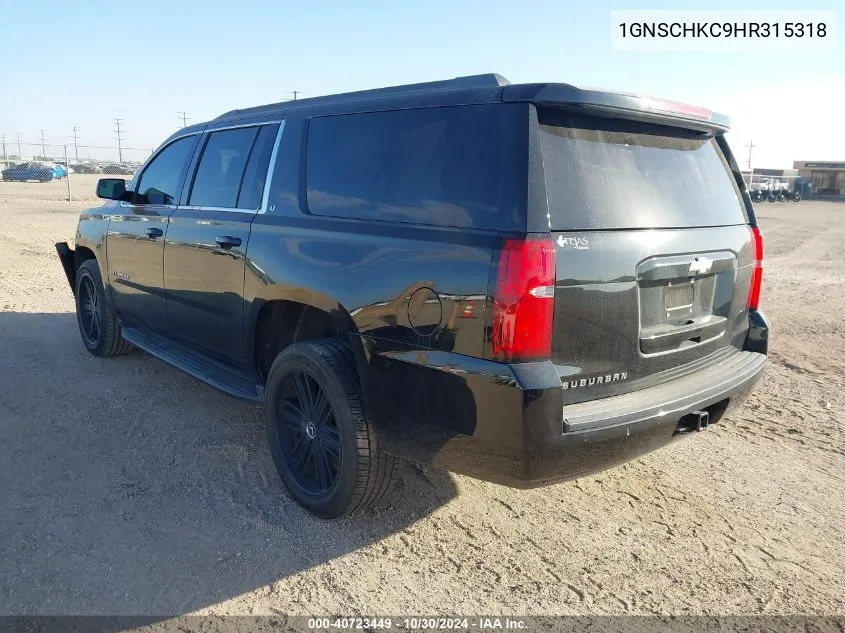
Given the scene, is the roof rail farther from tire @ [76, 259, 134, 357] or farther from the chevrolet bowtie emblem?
tire @ [76, 259, 134, 357]

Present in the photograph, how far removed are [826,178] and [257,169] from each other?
253ft

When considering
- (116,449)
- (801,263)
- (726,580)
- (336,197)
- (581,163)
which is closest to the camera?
(581,163)

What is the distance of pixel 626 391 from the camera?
9.11 feet

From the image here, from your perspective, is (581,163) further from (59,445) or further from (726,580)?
(59,445)

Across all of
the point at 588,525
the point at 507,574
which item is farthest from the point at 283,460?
the point at 588,525

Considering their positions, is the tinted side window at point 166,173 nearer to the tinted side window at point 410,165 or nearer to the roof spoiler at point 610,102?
the tinted side window at point 410,165

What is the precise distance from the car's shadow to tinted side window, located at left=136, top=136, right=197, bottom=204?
144 centimetres

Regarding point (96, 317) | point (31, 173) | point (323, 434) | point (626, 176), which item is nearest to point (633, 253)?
point (626, 176)

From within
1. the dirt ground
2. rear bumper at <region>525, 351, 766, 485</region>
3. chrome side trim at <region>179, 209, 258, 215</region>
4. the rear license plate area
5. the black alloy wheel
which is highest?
chrome side trim at <region>179, 209, 258, 215</region>

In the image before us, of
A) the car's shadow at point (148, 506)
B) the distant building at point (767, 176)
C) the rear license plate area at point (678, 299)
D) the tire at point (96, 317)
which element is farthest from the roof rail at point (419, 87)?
the distant building at point (767, 176)

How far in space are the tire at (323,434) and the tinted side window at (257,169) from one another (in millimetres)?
960

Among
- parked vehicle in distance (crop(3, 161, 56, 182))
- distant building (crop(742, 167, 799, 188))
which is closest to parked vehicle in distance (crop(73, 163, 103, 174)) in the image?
parked vehicle in distance (crop(3, 161, 56, 182))

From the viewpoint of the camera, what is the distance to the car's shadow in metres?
2.76

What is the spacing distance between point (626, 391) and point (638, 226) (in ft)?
2.23
